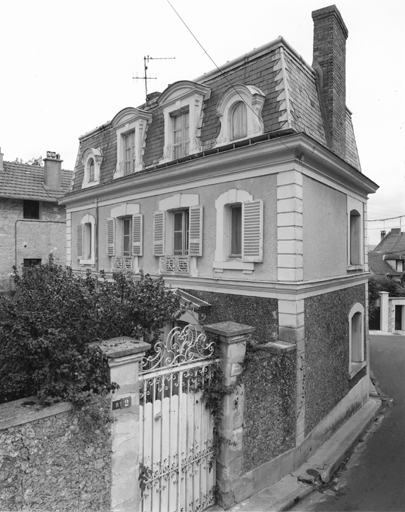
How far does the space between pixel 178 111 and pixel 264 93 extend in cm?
269

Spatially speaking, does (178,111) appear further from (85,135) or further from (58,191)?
(58,191)

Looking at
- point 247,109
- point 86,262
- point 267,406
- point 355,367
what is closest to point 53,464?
Answer: point 267,406

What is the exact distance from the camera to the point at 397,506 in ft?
21.0

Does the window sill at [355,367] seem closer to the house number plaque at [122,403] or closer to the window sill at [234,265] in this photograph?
the window sill at [234,265]

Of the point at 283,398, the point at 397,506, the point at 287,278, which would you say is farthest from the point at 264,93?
the point at 397,506

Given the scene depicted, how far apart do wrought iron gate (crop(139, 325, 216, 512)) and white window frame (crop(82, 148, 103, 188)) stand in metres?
8.92

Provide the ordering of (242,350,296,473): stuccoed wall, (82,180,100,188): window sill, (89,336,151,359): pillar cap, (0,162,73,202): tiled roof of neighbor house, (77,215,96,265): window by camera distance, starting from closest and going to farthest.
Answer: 1. (89,336,151,359): pillar cap
2. (242,350,296,473): stuccoed wall
3. (82,180,100,188): window sill
4. (77,215,96,265): window
5. (0,162,73,202): tiled roof of neighbor house

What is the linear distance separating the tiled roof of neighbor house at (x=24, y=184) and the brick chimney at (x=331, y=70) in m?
16.2

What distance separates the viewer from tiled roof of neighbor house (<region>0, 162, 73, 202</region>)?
20.3 metres

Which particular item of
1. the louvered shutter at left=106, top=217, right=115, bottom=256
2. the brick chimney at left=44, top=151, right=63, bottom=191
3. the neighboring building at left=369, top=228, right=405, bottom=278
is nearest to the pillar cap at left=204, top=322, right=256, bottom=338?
the louvered shutter at left=106, top=217, right=115, bottom=256

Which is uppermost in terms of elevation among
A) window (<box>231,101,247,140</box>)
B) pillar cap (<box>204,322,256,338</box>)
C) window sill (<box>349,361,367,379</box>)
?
window (<box>231,101,247,140</box>)

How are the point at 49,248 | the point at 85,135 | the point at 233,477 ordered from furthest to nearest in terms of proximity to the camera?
the point at 49,248 → the point at 85,135 → the point at 233,477

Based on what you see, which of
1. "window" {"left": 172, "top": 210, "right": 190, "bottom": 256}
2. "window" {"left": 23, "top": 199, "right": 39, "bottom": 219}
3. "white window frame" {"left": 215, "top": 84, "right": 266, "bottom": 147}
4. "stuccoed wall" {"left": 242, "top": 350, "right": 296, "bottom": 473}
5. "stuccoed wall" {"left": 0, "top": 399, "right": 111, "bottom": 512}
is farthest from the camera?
"window" {"left": 23, "top": 199, "right": 39, "bottom": 219}

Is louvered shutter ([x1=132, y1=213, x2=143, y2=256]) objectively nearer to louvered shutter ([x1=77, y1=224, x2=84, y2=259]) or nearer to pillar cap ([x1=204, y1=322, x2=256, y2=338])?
louvered shutter ([x1=77, y1=224, x2=84, y2=259])
